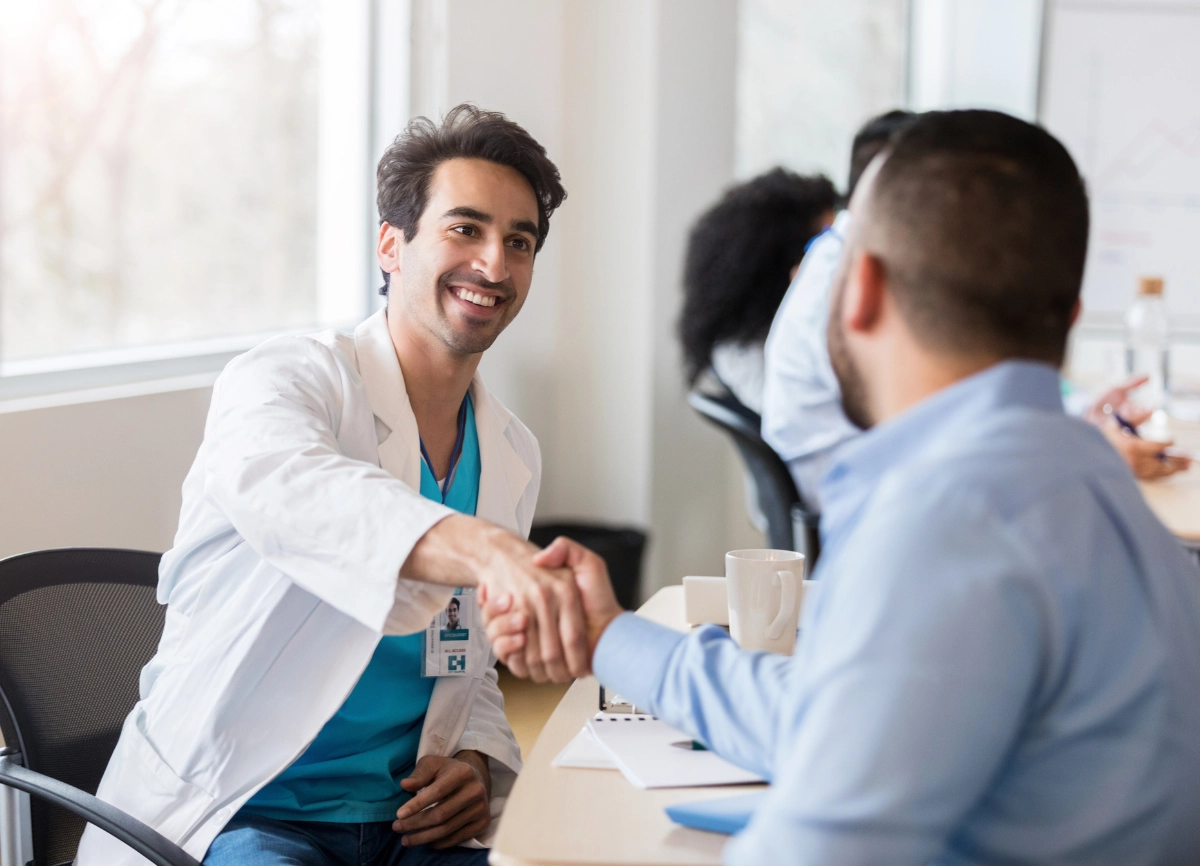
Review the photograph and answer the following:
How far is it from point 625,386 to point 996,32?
2249 mm

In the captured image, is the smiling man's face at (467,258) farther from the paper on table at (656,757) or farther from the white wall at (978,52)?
the white wall at (978,52)

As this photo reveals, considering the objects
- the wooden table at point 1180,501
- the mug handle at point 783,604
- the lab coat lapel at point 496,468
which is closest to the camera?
the mug handle at point 783,604

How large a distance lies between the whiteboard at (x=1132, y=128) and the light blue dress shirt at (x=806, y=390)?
2442 millimetres

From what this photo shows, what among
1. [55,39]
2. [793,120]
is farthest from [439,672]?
[793,120]

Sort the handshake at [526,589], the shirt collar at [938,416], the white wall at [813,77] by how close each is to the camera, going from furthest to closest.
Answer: the white wall at [813,77] < the handshake at [526,589] < the shirt collar at [938,416]

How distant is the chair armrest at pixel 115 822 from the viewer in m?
1.20

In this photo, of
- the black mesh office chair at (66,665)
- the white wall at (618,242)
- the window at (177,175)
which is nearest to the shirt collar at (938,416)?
A: the black mesh office chair at (66,665)

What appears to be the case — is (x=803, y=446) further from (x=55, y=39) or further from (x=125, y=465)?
(x=55, y=39)

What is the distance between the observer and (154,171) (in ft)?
9.30

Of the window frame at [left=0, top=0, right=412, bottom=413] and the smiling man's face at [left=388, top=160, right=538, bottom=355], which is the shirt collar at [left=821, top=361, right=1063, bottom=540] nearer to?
the smiling man's face at [left=388, top=160, right=538, bottom=355]

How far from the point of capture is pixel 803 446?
9.11 ft

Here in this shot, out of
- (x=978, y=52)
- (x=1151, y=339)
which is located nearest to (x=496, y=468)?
(x=1151, y=339)

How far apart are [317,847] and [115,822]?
290 millimetres

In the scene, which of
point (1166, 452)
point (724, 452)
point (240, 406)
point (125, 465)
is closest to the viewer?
point (240, 406)
